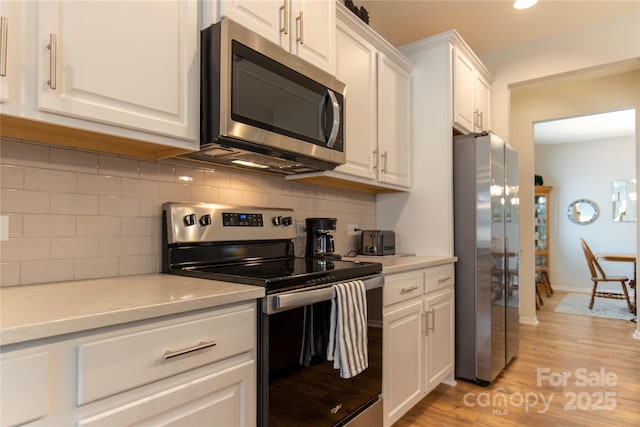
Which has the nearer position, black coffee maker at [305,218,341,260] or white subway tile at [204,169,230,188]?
white subway tile at [204,169,230,188]

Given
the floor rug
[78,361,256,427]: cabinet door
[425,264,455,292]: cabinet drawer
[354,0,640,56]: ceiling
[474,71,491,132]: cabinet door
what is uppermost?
[354,0,640,56]: ceiling

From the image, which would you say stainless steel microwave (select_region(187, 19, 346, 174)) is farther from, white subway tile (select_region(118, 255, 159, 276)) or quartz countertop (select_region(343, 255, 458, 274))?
quartz countertop (select_region(343, 255, 458, 274))

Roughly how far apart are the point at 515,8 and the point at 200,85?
100 inches

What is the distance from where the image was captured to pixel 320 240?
2.11 metres

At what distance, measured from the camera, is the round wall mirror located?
21.9ft

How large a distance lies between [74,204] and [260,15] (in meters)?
0.99

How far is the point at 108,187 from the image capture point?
144 centimetres

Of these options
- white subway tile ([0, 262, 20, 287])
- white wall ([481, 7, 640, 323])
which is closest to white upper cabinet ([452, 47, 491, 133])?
white wall ([481, 7, 640, 323])

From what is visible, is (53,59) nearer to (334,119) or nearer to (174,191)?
(174,191)

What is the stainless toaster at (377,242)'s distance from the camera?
8.30 ft

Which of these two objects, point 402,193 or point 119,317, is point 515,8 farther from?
point 119,317

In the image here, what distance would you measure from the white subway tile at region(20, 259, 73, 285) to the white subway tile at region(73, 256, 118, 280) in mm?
22

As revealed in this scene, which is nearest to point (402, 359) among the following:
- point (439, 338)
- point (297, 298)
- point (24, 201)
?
point (439, 338)

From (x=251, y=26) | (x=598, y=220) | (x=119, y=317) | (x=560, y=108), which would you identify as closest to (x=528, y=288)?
(x=560, y=108)
